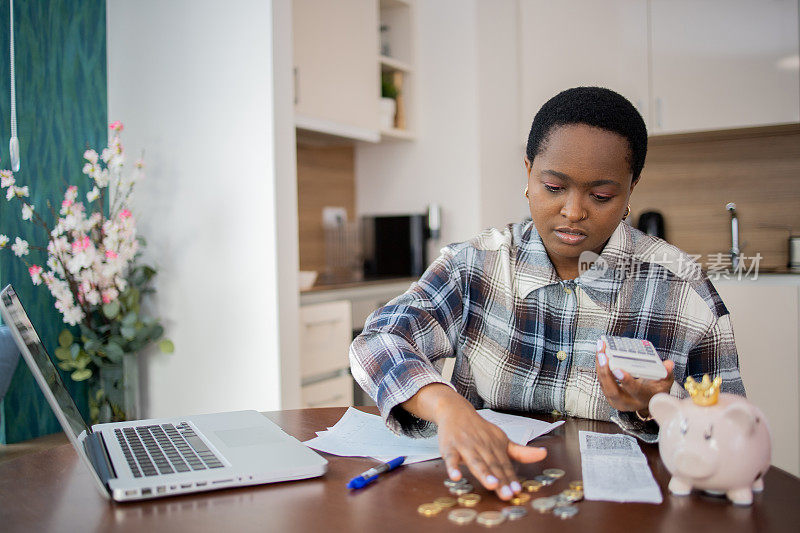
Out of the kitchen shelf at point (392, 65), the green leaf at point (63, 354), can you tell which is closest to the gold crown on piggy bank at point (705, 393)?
the green leaf at point (63, 354)

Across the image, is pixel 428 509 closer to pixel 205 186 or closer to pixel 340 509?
Result: pixel 340 509

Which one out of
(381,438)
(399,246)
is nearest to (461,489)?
(381,438)

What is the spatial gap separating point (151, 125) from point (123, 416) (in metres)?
1.12

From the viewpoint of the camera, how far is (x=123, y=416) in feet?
8.45

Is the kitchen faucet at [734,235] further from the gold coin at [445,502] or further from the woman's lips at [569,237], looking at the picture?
the gold coin at [445,502]

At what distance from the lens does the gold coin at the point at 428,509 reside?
740 millimetres

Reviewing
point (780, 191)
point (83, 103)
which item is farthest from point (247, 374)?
point (780, 191)

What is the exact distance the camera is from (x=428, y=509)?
2.45 ft

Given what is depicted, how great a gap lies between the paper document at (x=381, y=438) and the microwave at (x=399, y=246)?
8.06 feet

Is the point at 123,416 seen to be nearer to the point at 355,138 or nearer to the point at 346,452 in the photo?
the point at 355,138

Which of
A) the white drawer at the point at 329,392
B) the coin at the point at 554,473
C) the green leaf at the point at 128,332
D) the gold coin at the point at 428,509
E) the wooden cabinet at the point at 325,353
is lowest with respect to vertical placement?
the white drawer at the point at 329,392

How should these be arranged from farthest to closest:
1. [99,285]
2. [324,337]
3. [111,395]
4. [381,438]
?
[324,337], [111,395], [99,285], [381,438]

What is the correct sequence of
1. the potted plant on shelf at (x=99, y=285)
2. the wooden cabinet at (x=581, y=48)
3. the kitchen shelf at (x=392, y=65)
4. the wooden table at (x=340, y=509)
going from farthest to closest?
the kitchen shelf at (x=392, y=65), the wooden cabinet at (x=581, y=48), the potted plant on shelf at (x=99, y=285), the wooden table at (x=340, y=509)

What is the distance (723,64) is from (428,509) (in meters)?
3.10
